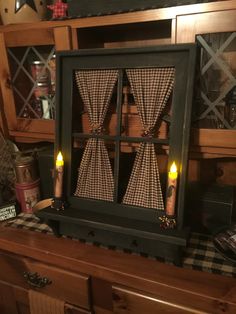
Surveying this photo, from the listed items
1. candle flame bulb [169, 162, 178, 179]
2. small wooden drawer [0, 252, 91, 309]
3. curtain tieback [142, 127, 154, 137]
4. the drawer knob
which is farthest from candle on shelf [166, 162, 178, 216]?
the drawer knob

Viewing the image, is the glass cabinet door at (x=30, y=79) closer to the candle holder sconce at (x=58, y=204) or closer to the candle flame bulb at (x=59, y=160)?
the candle flame bulb at (x=59, y=160)

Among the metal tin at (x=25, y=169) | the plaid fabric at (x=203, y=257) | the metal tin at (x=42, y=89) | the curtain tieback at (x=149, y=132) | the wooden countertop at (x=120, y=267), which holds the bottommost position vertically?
the wooden countertop at (x=120, y=267)

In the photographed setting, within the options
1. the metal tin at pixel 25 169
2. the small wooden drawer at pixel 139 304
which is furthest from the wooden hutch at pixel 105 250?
the metal tin at pixel 25 169

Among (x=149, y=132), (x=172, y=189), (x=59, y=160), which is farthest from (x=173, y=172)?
(x=59, y=160)

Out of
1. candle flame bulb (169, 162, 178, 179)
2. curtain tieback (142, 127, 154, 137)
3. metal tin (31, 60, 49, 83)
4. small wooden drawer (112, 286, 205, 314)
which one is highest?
metal tin (31, 60, 49, 83)

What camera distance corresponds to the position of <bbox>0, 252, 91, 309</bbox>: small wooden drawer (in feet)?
3.10

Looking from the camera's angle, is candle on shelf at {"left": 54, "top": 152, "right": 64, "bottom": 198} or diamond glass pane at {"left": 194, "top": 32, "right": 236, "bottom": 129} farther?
candle on shelf at {"left": 54, "top": 152, "right": 64, "bottom": 198}

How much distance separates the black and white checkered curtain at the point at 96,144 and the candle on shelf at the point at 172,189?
0.70 ft

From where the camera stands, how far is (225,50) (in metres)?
0.85

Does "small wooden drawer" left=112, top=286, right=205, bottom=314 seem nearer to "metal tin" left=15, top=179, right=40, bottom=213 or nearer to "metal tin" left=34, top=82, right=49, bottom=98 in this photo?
"metal tin" left=15, top=179, right=40, bottom=213

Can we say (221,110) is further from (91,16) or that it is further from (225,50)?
(91,16)

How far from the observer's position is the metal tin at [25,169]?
116 centimetres

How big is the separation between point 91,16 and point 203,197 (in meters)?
0.74

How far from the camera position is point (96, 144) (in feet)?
3.27
